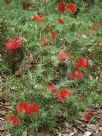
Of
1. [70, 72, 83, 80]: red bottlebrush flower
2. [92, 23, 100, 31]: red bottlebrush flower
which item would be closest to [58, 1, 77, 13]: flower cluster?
[92, 23, 100, 31]: red bottlebrush flower

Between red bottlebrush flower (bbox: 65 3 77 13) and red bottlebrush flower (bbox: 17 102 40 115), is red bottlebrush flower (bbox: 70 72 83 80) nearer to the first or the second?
red bottlebrush flower (bbox: 17 102 40 115)

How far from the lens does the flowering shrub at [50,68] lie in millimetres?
4547

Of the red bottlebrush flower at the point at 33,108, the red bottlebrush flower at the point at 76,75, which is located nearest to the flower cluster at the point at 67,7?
the red bottlebrush flower at the point at 76,75

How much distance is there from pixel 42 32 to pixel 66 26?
1.18ft

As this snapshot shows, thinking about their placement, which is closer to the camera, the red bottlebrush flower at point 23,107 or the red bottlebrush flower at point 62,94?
the red bottlebrush flower at point 23,107

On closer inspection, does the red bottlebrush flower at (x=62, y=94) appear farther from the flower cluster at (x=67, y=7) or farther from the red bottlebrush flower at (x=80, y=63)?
the flower cluster at (x=67, y=7)

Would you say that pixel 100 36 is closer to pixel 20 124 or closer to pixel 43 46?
pixel 43 46

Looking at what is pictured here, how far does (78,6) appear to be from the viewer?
746cm

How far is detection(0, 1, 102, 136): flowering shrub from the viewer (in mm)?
4547

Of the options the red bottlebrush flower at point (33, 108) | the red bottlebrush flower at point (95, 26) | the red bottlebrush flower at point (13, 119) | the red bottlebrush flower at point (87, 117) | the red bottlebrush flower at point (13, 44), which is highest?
the red bottlebrush flower at point (13, 44)

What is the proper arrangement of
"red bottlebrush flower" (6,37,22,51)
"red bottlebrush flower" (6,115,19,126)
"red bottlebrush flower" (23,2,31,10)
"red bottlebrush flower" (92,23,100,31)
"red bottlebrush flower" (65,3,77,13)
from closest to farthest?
"red bottlebrush flower" (6,115,19,126)
"red bottlebrush flower" (6,37,22,51)
"red bottlebrush flower" (92,23,100,31)
"red bottlebrush flower" (65,3,77,13)
"red bottlebrush flower" (23,2,31,10)

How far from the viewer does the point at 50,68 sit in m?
5.19

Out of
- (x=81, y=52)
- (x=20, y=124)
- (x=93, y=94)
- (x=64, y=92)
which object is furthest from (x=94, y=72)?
(x=20, y=124)

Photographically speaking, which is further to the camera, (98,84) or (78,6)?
(78,6)
